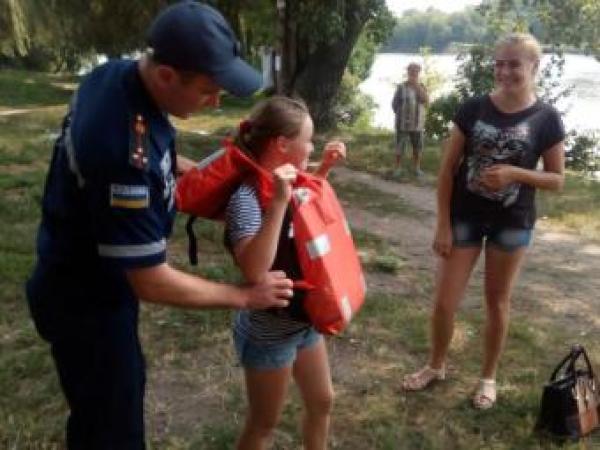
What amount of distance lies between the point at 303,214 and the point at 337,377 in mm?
2223

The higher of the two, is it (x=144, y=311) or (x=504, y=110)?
(x=504, y=110)

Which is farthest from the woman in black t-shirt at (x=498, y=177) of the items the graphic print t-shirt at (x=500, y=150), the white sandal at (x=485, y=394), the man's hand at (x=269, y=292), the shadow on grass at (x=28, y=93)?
the shadow on grass at (x=28, y=93)

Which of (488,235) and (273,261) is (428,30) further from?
(273,261)

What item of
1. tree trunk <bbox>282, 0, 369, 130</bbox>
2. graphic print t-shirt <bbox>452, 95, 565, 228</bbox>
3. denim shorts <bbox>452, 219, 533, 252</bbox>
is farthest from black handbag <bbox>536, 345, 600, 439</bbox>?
tree trunk <bbox>282, 0, 369, 130</bbox>

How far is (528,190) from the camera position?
368 cm

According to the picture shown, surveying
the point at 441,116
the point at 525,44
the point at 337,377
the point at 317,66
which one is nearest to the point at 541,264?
the point at 337,377

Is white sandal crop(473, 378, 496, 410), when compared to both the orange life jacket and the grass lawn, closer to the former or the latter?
the grass lawn

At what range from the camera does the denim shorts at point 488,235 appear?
12.1 feet

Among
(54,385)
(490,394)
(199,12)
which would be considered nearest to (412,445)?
(490,394)

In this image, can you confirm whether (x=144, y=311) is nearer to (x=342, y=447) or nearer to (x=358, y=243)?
(x=342, y=447)

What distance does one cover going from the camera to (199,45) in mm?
1961

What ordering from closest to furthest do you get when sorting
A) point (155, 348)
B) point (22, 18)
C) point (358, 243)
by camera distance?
point (155, 348)
point (358, 243)
point (22, 18)

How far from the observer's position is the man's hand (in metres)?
2.24

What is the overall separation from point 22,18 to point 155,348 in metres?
7.93
